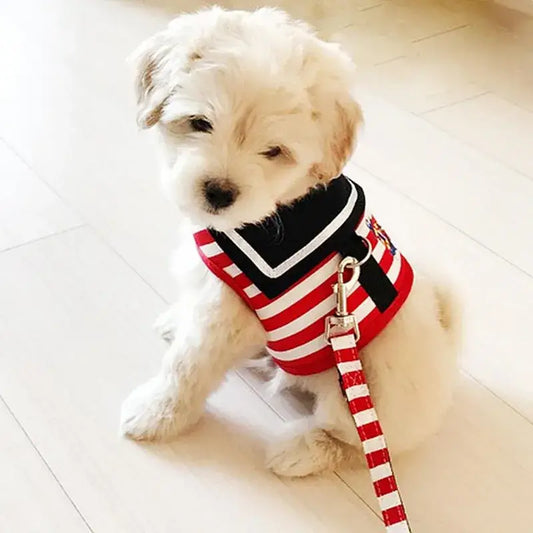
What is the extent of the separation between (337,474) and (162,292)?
53 centimetres

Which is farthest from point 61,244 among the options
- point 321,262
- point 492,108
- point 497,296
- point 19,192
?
point 492,108

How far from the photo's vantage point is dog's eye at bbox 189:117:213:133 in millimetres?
1157

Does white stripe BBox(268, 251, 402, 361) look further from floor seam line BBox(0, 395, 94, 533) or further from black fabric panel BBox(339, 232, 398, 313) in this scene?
floor seam line BBox(0, 395, 94, 533)

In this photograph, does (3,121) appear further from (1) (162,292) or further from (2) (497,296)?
(2) (497,296)

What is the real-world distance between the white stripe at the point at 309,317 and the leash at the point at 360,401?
27mm

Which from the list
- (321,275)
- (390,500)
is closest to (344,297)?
(321,275)

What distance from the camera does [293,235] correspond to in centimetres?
127

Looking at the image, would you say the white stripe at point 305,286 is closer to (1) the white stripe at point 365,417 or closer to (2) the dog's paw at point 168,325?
(1) the white stripe at point 365,417

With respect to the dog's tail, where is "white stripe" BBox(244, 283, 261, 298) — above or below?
above

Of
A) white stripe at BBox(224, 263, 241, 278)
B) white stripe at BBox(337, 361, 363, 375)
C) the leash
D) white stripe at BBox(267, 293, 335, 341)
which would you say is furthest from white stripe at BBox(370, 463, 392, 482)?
white stripe at BBox(224, 263, 241, 278)

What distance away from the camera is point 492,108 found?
8.00 ft

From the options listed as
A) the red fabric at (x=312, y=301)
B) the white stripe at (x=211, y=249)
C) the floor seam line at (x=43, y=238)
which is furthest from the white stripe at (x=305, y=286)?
the floor seam line at (x=43, y=238)

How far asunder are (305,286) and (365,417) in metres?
0.21

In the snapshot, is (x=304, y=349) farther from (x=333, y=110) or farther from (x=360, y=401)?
(x=333, y=110)
